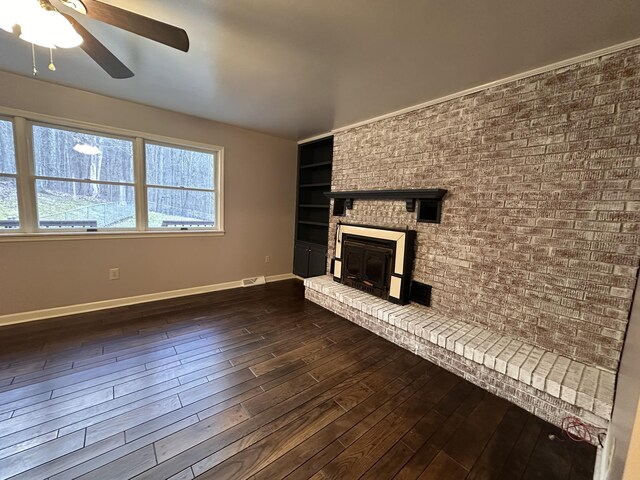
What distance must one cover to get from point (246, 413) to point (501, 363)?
1.88 meters

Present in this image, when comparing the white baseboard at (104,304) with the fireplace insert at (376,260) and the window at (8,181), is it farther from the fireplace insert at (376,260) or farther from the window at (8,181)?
the fireplace insert at (376,260)

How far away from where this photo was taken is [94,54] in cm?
164

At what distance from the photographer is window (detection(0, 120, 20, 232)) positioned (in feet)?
8.76

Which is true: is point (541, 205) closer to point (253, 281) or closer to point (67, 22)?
point (67, 22)

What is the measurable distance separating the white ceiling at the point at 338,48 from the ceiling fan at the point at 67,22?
15.4 inches

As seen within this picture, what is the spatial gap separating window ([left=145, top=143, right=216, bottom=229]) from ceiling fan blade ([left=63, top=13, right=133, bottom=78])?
1868 mm

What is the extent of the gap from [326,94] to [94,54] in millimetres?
1889

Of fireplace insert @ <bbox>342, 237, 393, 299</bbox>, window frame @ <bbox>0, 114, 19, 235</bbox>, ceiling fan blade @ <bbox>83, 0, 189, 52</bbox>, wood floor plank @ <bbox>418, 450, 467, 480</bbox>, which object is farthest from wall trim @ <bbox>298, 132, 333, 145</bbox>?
wood floor plank @ <bbox>418, 450, 467, 480</bbox>

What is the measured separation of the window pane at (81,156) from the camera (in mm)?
2863

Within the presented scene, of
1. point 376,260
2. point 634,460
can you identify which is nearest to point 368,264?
point 376,260

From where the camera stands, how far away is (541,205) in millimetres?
2107

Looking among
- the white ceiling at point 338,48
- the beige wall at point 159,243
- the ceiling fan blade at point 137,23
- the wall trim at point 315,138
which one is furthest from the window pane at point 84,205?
the wall trim at point 315,138

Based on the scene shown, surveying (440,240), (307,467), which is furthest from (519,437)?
(440,240)

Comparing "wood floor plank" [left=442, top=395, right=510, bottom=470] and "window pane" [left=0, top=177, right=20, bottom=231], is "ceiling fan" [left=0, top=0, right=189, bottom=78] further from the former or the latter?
"wood floor plank" [left=442, top=395, right=510, bottom=470]
